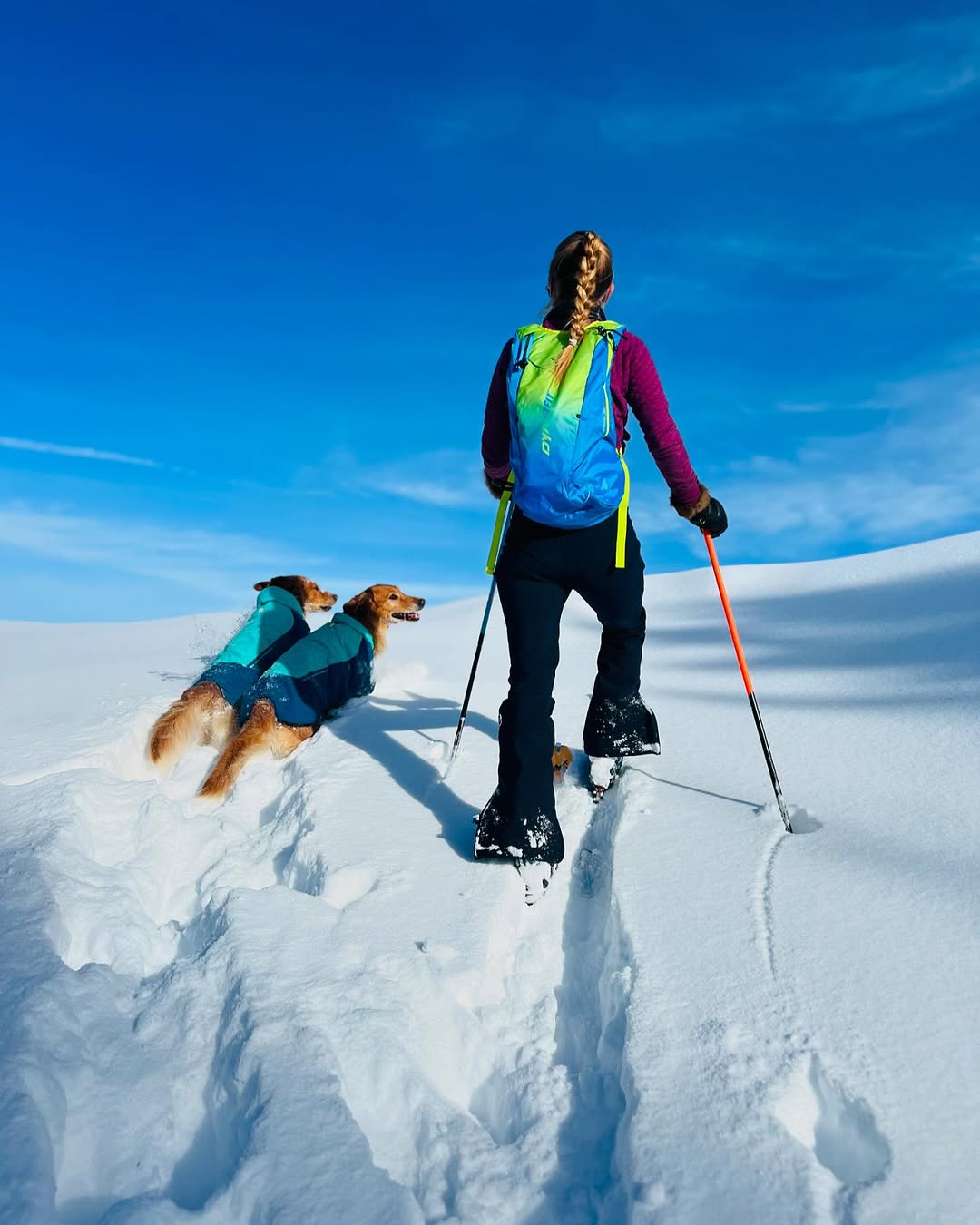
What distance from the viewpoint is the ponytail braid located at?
9.82 ft

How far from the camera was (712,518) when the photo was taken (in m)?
3.54

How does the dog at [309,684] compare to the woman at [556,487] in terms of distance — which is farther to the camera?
the dog at [309,684]

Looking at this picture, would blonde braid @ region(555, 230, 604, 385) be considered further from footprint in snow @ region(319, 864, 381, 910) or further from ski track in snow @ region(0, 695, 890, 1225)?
footprint in snow @ region(319, 864, 381, 910)

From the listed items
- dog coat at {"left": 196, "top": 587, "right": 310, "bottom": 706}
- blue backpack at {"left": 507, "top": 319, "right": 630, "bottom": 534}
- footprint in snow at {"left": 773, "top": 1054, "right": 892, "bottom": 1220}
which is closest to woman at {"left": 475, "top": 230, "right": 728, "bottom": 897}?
blue backpack at {"left": 507, "top": 319, "right": 630, "bottom": 534}

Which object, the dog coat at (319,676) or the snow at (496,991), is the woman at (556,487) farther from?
the dog coat at (319,676)

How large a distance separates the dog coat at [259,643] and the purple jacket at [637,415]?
8.05ft

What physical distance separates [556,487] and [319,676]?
2.50 m

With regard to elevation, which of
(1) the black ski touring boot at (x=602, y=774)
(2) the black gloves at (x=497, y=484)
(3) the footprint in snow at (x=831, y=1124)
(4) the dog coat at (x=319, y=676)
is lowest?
(3) the footprint in snow at (x=831, y=1124)

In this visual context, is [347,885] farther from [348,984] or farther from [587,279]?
[587,279]

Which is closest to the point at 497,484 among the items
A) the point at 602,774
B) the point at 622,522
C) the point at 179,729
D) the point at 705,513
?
the point at 622,522

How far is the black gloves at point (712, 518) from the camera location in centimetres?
354

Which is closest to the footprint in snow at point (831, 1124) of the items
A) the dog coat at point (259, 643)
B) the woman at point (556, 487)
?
the woman at point (556, 487)

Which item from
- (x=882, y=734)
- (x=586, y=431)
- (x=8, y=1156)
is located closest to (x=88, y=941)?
(x=8, y=1156)

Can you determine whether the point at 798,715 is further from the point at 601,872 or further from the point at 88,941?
the point at 88,941
